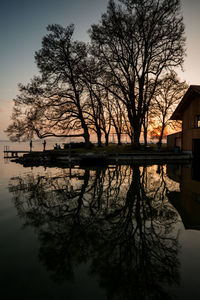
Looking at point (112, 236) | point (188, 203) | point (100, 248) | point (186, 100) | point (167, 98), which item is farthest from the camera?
point (167, 98)

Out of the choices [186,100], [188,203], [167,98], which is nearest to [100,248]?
[188,203]

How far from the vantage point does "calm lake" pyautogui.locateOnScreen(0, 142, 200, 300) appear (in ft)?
9.53

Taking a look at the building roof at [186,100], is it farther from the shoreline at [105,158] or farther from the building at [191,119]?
the shoreline at [105,158]

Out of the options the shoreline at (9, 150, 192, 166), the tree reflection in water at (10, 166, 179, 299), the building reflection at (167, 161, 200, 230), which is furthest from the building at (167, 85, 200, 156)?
the tree reflection in water at (10, 166, 179, 299)

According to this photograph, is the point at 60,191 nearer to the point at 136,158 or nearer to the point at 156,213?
the point at 156,213

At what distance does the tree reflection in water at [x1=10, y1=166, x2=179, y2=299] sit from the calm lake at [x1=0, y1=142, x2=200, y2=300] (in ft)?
0.06

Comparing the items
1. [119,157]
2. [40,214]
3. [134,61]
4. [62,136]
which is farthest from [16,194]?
[134,61]

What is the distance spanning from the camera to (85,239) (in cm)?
445

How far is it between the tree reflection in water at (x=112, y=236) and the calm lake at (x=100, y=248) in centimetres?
2

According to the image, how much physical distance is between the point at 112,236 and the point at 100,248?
2.10ft

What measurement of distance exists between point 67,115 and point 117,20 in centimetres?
1422

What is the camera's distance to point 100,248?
159 inches

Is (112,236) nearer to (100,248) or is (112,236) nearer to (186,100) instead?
(100,248)

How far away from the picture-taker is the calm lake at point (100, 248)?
2.90 meters
